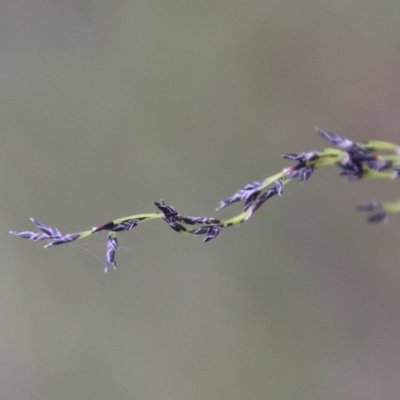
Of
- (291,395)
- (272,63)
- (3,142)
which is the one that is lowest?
(291,395)

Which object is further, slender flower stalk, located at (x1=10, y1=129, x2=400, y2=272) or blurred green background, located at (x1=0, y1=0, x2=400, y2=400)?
blurred green background, located at (x1=0, y1=0, x2=400, y2=400)

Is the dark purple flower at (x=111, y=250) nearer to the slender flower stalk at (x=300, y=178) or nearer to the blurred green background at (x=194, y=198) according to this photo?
the slender flower stalk at (x=300, y=178)

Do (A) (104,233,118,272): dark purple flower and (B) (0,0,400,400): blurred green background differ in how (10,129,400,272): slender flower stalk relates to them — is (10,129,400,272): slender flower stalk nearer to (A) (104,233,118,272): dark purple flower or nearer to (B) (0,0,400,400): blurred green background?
(A) (104,233,118,272): dark purple flower

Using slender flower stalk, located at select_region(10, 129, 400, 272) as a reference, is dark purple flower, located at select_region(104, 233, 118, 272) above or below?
below

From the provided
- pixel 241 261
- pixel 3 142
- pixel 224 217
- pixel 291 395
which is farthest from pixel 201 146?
pixel 291 395

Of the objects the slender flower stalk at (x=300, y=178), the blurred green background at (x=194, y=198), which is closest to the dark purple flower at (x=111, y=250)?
the slender flower stalk at (x=300, y=178)

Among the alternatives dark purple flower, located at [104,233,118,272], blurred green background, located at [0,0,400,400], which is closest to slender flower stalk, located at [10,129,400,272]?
dark purple flower, located at [104,233,118,272]

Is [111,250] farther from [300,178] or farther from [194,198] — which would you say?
[194,198]

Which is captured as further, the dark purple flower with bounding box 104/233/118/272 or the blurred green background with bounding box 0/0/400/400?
the blurred green background with bounding box 0/0/400/400

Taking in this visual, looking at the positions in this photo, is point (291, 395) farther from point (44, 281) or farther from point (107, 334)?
point (44, 281)
